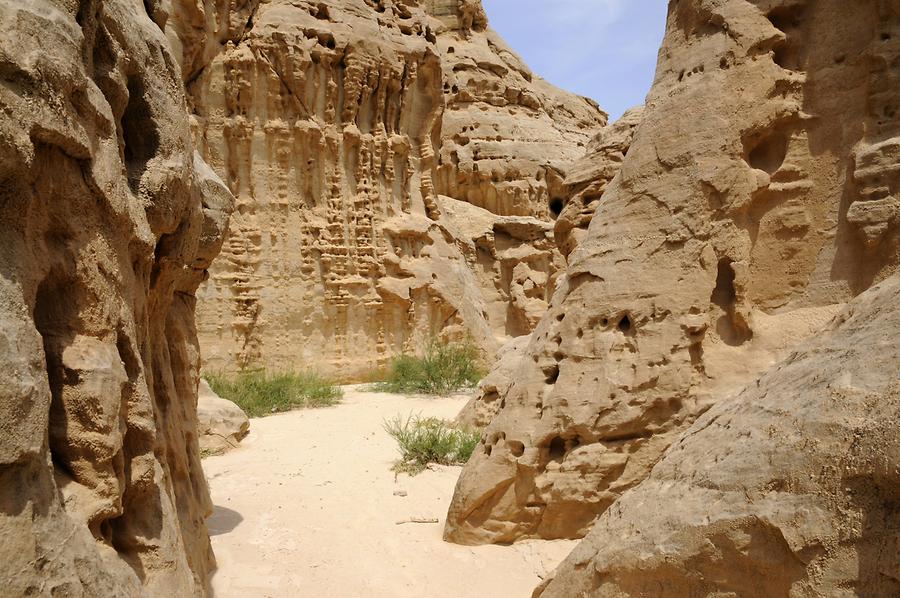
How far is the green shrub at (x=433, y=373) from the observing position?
909 centimetres

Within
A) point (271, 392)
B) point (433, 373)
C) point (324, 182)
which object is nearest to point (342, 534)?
point (271, 392)

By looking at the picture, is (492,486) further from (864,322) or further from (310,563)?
(864,322)

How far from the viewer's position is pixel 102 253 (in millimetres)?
1859

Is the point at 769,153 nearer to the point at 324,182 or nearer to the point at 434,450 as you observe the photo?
the point at 434,450

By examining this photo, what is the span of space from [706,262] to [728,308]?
29cm

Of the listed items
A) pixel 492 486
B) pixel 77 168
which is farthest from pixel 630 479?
pixel 77 168

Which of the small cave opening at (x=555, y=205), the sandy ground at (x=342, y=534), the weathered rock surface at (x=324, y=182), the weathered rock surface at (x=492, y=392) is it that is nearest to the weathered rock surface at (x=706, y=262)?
the sandy ground at (x=342, y=534)

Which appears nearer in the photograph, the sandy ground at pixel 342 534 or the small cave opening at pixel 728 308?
the sandy ground at pixel 342 534

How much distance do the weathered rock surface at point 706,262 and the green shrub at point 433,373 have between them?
5.54 m

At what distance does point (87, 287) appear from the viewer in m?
1.79

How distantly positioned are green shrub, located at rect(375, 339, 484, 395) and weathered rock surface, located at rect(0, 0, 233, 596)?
6.50 metres

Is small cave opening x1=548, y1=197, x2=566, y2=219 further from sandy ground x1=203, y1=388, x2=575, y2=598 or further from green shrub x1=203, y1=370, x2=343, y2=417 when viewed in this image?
sandy ground x1=203, y1=388, x2=575, y2=598

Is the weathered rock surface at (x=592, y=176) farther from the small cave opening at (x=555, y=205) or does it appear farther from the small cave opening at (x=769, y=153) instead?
the small cave opening at (x=555, y=205)

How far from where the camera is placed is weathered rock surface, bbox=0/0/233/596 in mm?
1404
